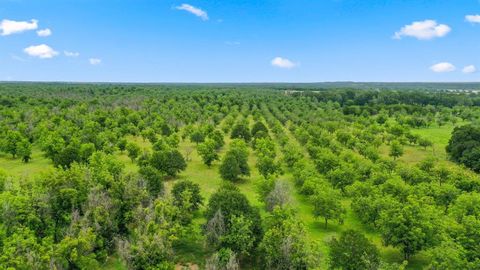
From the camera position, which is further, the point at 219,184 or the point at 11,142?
the point at 11,142

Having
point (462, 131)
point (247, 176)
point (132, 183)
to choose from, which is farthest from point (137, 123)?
point (462, 131)

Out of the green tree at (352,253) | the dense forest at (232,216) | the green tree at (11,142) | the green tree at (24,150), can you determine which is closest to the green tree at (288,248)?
the dense forest at (232,216)

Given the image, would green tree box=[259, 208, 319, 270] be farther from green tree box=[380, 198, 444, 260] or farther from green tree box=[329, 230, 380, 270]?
green tree box=[380, 198, 444, 260]

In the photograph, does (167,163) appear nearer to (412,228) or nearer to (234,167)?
(234,167)

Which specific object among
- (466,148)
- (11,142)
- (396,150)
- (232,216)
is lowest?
(396,150)

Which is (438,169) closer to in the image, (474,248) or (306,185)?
(306,185)

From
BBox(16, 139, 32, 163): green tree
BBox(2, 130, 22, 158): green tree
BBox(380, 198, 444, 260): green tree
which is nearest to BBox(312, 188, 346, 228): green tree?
BBox(380, 198, 444, 260): green tree

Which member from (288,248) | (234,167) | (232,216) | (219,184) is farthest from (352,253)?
(234,167)

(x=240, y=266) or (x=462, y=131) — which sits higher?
(x=462, y=131)

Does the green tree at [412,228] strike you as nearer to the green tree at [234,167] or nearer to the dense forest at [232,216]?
the dense forest at [232,216]
